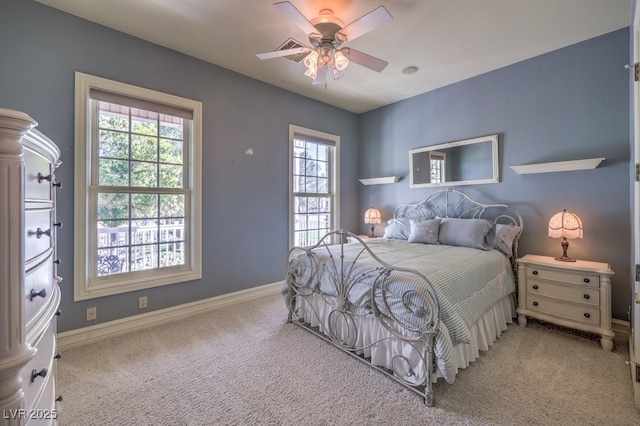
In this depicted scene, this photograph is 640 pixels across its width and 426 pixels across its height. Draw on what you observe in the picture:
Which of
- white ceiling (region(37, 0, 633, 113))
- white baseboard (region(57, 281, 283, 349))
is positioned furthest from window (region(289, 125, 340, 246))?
white ceiling (region(37, 0, 633, 113))

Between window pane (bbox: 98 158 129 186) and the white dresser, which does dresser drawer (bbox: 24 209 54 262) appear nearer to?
the white dresser

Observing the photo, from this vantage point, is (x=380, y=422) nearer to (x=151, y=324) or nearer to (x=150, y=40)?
(x=151, y=324)

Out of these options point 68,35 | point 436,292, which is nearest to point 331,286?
point 436,292

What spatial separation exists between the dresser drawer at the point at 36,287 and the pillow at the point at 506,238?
3638 millimetres

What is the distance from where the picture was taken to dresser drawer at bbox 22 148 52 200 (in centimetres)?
93

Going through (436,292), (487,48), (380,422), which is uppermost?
(487,48)

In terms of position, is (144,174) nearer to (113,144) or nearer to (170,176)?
(170,176)

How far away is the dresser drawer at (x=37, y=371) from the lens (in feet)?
2.99

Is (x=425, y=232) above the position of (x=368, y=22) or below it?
below

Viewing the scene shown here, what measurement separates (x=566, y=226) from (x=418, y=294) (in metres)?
1.98

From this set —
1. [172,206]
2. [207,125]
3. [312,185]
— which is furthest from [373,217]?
[172,206]

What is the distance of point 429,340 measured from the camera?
1.72 metres

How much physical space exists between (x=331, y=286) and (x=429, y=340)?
0.94 metres

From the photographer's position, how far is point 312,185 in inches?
178
